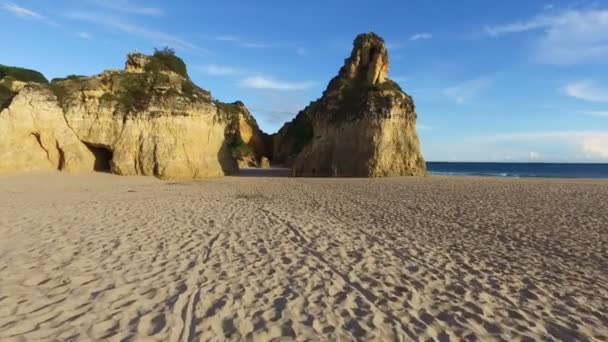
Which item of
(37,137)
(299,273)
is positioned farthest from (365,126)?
(299,273)

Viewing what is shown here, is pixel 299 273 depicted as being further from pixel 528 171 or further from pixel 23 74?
pixel 528 171

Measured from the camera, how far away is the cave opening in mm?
25688

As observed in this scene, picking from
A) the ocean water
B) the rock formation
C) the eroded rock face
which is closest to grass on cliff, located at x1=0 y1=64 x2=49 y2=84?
the eroded rock face

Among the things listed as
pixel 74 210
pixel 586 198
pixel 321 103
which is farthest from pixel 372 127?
pixel 74 210

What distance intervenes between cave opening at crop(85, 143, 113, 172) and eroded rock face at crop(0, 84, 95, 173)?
852 mm

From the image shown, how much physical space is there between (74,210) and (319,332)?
11.0 meters

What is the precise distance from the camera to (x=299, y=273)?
6566 mm

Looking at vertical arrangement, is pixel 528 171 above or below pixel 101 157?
below

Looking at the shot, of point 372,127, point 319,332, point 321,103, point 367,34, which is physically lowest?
point 319,332

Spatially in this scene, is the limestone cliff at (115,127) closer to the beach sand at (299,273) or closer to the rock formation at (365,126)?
the rock formation at (365,126)

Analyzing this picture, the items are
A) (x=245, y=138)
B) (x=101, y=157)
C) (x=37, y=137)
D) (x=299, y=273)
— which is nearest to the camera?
(x=299, y=273)

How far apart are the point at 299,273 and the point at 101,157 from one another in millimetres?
25001

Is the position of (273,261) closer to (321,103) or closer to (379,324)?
(379,324)

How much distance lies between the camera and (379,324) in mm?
4699
